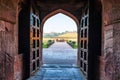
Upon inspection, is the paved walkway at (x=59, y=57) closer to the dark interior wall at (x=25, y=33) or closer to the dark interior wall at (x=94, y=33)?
the dark interior wall at (x=25, y=33)

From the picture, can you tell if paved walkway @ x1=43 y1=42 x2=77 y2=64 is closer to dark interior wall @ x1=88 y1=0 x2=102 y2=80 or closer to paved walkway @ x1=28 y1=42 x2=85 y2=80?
paved walkway @ x1=28 y1=42 x2=85 y2=80

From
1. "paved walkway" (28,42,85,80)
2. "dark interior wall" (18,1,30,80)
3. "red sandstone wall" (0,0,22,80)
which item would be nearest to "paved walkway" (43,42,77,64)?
"paved walkway" (28,42,85,80)

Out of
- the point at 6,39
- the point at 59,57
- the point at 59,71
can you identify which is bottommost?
the point at 59,71

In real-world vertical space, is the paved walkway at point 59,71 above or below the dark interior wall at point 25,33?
below

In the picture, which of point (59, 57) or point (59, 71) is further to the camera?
point (59, 57)

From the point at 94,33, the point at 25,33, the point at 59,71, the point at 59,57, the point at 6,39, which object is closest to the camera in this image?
the point at 6,39

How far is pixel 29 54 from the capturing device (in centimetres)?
573

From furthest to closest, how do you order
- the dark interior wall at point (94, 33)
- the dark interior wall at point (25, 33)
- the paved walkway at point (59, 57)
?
the paved walkway at point (59, 57), the dark interior wall at point (25, 33), the dark interior wall at point (94, 33)

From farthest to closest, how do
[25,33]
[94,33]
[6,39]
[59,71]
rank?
[59,71] < [25,33] < [94,33] < [6,39]

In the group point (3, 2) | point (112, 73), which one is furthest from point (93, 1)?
point (3, 2)

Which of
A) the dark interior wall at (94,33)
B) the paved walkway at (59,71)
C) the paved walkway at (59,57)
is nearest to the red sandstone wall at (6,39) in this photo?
the dark interior wall at (94,33)

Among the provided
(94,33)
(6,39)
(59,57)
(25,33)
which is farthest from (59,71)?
(59,57)

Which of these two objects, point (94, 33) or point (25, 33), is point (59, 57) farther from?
point (94, 33)

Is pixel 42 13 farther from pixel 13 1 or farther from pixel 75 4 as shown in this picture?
pixel 13 1
